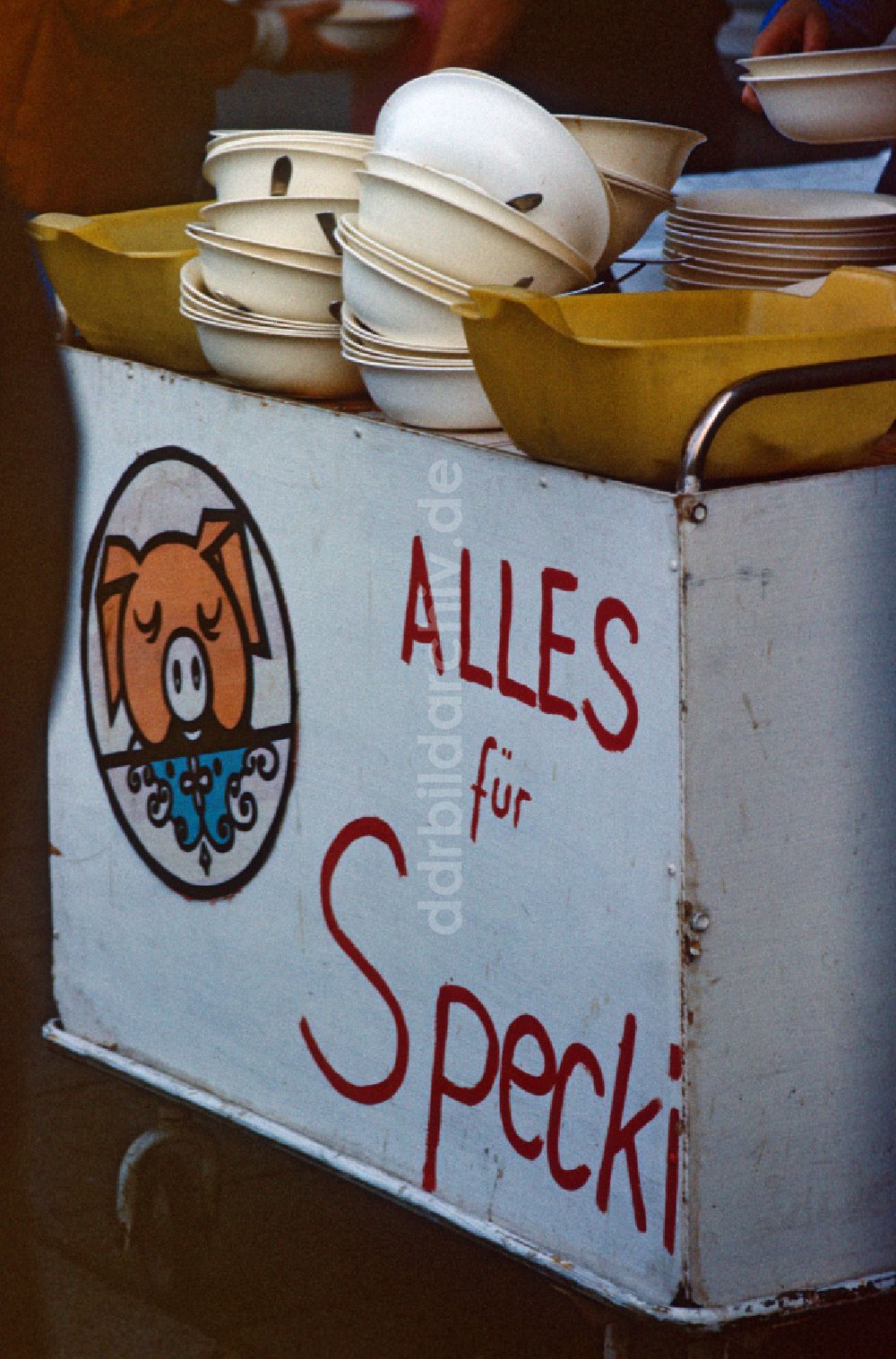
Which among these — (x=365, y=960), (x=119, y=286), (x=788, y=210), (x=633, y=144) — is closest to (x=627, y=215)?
(x=633, y=144)

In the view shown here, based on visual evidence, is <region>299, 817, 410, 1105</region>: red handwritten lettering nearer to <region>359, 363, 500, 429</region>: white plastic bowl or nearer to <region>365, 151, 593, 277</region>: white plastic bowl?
<region>359, 363, 500, 429</region>: white plastic bowl

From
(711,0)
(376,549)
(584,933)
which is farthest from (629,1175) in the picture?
(711,0)

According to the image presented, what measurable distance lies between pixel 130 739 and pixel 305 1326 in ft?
2.68

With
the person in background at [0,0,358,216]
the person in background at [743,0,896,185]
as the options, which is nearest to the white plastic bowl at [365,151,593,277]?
the person in background at [743,0,896,185]

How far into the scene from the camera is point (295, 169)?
7.09 ft

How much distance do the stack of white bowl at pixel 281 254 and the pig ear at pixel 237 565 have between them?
21 cm

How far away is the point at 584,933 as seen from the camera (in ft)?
6.35

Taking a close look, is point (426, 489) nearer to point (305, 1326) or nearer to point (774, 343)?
point (774, 343)

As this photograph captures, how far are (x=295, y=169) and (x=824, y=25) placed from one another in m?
0.86

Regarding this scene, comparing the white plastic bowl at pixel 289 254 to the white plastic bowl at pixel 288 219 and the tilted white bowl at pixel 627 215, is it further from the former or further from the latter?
the tilted white bowl at pixel 627 215

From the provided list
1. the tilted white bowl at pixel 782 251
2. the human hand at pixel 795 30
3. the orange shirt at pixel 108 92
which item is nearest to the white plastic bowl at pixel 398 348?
the tilted white bowl at pixel 782 251

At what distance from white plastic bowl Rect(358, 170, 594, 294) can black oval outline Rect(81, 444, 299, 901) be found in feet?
1.46

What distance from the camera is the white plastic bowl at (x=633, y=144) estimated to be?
2.16 metres

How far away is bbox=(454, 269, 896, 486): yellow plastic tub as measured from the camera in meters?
1.73
